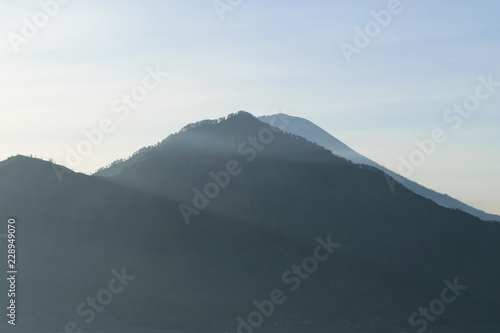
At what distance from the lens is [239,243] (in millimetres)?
120312

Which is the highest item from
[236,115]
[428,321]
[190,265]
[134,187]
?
[236,115]

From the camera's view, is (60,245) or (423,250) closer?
(60,245)

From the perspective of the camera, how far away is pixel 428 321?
11844 cm

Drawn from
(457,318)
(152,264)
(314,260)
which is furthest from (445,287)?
(152,264)

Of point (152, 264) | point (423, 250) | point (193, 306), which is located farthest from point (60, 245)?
point (423, 250)

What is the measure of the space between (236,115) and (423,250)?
35533 millimetres

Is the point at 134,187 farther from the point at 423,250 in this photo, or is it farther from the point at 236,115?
the point at 423,250

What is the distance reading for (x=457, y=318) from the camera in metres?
120

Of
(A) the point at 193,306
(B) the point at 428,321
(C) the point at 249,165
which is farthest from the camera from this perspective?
(C) the point at 249,165

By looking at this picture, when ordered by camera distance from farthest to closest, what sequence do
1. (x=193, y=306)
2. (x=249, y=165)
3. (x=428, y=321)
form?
1. (x=249, y=165)
2. (x=428, y=321)
3. (x=193, y=306)

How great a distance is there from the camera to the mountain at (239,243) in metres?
109

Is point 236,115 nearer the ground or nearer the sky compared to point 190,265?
nearer the sky

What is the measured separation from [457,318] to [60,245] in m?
56.6

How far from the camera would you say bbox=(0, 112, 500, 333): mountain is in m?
109
